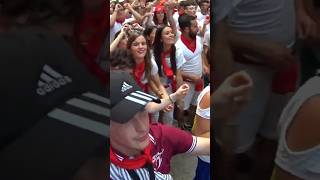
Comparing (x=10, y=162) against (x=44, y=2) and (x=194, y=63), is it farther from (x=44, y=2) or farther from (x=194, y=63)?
(x=194, y=63)

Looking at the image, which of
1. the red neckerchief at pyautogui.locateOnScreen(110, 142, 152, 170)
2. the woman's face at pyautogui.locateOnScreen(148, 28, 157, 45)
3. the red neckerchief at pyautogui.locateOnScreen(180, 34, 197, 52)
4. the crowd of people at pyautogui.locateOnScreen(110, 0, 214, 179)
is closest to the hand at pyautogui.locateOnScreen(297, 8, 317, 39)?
the crowd of people at pyautogui.locateOnScreen(110, 0, 214, 179)

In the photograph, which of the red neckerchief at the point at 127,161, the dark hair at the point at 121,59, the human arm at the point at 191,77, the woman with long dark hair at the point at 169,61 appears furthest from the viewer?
the human arm at the point at 191,77

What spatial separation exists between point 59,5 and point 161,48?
4.11m

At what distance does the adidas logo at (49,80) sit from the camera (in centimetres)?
80

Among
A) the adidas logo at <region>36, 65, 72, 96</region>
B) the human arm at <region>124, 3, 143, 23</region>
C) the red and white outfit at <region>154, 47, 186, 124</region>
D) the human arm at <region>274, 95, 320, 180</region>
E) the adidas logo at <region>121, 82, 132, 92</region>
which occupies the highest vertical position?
the adidas logo at <region>36, 65, 72, 96</region>

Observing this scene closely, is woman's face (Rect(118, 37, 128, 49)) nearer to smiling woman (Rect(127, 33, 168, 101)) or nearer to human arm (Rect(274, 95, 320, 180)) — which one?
smiling woman (Rect(127, 33, 168, 101))

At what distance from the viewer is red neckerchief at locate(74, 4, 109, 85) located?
2.55 feet

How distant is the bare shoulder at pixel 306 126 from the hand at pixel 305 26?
9 centimetres

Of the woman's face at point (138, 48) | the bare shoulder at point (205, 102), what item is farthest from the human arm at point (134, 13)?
the bare shoulder at point (205, 102)

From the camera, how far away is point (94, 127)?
0.82 meters

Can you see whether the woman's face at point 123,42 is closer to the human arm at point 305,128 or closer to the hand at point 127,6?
the hand at point 127,6

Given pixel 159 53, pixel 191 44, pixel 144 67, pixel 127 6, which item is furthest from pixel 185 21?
pixel 144 67

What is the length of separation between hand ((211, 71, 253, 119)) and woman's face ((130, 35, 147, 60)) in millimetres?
3153

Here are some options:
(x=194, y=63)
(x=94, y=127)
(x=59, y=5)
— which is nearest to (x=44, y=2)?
(x=59, y=5)
